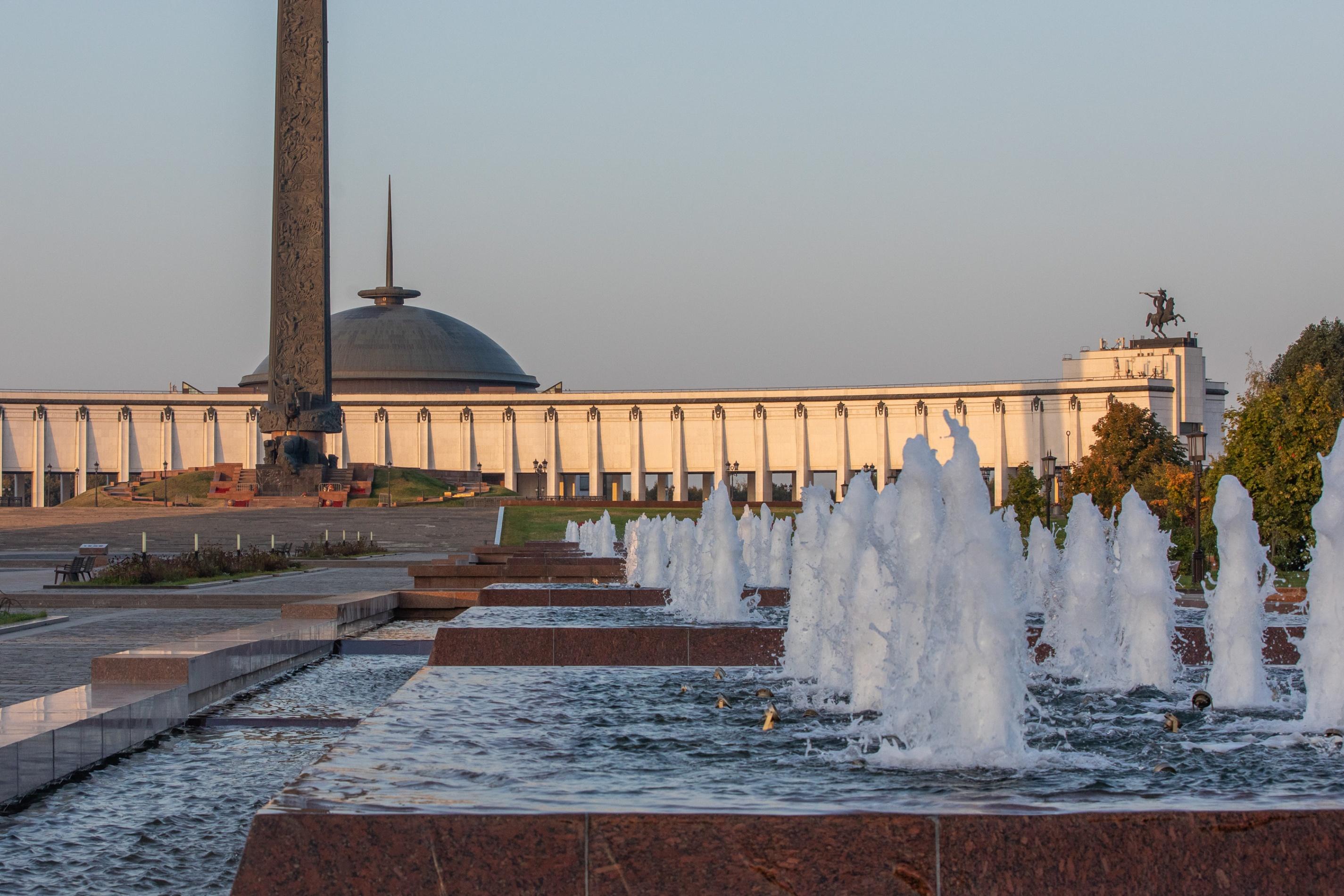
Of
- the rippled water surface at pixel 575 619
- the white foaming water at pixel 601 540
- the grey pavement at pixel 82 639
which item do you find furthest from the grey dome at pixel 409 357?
the rippled water surface at pixel 575 619

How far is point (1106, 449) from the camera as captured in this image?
152ft

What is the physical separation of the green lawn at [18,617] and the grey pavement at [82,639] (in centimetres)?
18

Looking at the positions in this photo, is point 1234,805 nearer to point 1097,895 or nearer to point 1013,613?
point 1097,895

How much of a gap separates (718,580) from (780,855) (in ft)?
24.5

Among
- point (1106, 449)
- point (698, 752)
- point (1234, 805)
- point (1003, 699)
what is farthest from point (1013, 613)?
point (1106, 449)

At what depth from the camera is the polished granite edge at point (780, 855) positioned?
9.84ft

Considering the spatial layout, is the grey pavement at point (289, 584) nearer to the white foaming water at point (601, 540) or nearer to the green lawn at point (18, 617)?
the green lawn at point (18, 617)

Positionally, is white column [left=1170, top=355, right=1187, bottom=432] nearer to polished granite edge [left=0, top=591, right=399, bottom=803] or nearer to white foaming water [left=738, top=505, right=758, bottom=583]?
white foaming water [left=738, top=505, right=758, bottom=583]

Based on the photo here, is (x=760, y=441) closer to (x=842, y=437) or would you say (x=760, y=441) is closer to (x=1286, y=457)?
(x=842, y=437)

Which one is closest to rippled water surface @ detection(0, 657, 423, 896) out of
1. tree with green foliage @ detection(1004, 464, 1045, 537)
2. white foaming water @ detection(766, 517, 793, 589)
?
white foaming water @ detection(766, 517, 793, 589)

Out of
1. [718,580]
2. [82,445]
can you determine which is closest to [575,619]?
[718,580]

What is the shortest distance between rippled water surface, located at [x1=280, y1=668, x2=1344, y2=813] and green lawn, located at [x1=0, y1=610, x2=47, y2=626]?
731 cm

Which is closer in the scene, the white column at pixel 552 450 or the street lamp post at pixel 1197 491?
the street lamp post at pixel 1197 491

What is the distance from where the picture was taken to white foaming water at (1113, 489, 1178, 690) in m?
7.07
